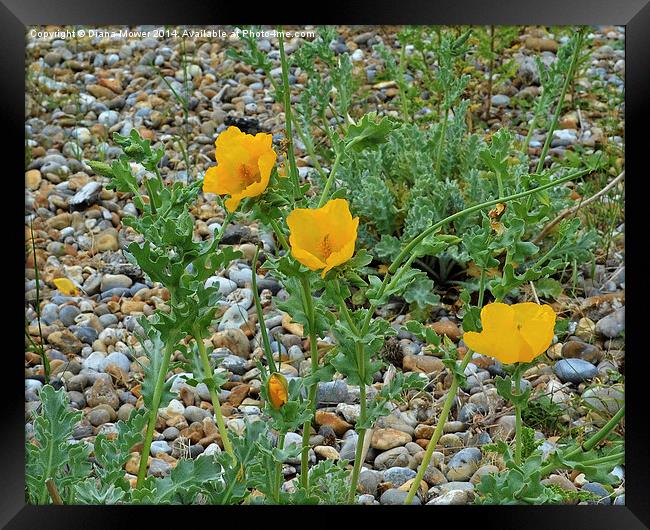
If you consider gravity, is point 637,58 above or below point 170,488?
above

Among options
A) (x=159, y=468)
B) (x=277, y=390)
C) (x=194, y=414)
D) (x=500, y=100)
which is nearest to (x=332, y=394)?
(x=194, y=414)

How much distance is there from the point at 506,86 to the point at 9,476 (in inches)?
102

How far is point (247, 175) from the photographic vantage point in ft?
4.48

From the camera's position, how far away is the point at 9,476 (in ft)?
4.55

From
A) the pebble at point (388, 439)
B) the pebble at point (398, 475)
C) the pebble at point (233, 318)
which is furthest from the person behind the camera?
the pebble at point (233, 318)

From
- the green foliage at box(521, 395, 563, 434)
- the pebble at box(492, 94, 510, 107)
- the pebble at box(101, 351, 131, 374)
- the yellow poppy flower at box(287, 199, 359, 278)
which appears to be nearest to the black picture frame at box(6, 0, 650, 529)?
the yellow poppy flower at box(287, 199, 359, 278)

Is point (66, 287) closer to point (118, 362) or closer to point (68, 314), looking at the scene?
point (68, 314)

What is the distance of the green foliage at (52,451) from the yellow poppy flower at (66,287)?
3.83ft

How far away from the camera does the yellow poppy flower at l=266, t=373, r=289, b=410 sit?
4.60ft

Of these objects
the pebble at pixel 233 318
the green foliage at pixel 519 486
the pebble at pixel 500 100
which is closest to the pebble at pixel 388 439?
the pebble at pixel 233 318

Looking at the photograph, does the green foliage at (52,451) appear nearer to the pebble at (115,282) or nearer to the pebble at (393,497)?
the pebble at (393,497)
